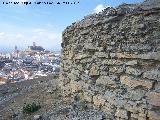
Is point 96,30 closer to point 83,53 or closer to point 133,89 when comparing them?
point 83,53

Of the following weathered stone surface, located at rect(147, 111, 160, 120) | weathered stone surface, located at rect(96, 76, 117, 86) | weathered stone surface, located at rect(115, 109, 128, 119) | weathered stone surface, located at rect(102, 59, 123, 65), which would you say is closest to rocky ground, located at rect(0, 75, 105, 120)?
weathered stone surface, located at rect(115, 109, 128, 119)

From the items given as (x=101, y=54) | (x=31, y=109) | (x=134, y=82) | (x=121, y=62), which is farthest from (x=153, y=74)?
(x=31, y=109)

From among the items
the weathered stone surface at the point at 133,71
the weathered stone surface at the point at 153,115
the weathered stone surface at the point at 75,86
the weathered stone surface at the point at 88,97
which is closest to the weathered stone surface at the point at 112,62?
the weathered stone surface at the point at 133,71

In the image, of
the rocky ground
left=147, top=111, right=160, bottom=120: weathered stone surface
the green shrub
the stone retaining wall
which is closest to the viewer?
left=147, top=111, right=160, bottom=120: weathered stone surface

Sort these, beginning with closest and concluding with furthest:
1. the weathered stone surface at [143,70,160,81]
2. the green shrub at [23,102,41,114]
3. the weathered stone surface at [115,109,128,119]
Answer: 1. the weathered stone surface at [143,70,160,81]
2. the weathered stone surface at [115,109,128,119]
3. the green shrub at [23,102,41,114]

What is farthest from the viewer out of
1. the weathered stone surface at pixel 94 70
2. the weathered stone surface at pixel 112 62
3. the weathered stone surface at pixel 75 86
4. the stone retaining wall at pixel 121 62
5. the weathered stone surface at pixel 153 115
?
the weathered stone surface at pixel 75 86

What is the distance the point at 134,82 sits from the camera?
23.9 ft

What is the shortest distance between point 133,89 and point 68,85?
4623 millimetres

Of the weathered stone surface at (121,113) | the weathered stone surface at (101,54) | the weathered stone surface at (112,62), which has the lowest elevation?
the weathered stone surface at (121,113)

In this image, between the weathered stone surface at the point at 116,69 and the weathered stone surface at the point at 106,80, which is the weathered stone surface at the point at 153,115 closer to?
the weathered stone surface at the point at 116,69

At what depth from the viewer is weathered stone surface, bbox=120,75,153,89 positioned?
6871 millimetres

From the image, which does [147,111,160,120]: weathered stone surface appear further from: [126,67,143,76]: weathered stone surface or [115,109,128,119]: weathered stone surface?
[126,67,143,76]: weathered stone surface

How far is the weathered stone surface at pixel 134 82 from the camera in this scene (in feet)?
22.5

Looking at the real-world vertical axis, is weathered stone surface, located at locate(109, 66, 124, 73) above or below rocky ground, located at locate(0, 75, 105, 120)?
above
